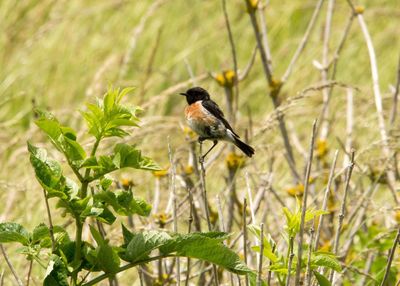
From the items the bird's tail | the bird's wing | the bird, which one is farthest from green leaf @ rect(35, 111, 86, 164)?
the bird's wing

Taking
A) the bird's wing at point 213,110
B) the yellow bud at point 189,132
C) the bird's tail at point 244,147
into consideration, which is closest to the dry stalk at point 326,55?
the yellow bud at point 189,132

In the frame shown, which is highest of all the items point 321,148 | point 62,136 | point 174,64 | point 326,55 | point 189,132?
point 174,64

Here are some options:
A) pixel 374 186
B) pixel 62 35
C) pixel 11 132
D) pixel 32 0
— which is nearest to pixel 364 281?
pixel 374 186

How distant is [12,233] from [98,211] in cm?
23

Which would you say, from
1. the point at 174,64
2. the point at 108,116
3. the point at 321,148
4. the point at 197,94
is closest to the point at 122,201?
the point at 108,116

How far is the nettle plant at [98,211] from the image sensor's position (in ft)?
7.16

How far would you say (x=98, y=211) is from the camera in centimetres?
220

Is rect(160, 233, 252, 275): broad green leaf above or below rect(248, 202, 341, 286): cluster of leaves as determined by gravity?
above

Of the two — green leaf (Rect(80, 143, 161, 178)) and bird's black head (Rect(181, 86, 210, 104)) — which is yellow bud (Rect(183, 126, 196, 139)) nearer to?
bird's black head (Rect(181, 86, 210, 104))

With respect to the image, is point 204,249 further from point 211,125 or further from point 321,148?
point 321,148

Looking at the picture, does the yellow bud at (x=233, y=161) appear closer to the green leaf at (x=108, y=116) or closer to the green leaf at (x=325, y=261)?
the green leaf at (x=325, y=261)

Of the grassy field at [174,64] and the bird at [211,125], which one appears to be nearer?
the bird at [211,125]

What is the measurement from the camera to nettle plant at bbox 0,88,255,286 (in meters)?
2.18

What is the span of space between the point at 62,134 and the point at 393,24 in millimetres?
7817
